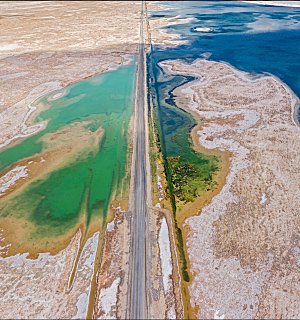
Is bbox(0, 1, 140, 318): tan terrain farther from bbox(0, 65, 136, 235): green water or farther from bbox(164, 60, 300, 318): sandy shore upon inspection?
bbox(164, 60, 300, 318): sandy shore

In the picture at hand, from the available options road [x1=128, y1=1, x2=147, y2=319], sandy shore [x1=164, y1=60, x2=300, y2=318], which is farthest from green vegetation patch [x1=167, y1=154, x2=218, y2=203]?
road [x1=128, y1=1, x2=147, y2=319]

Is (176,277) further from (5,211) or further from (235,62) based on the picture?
(235,62)

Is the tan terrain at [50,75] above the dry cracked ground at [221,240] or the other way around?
above

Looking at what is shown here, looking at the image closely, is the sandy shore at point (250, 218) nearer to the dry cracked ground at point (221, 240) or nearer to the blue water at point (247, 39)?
the dry cracked ground at point (221, 240)

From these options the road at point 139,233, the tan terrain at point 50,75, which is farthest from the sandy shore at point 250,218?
the tan terrain at point 50,75

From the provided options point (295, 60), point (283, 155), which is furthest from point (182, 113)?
point (295, 60)

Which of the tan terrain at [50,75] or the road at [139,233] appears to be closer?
the road at [139,233]

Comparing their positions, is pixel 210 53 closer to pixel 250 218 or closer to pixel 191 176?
pixel 191 176
